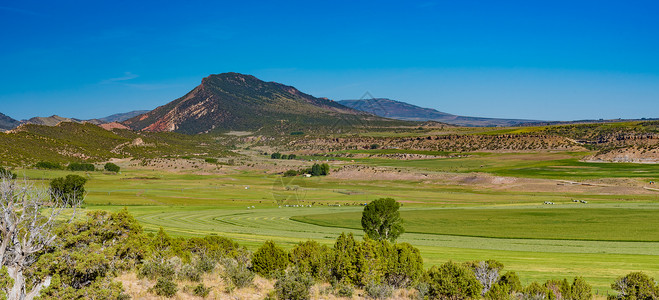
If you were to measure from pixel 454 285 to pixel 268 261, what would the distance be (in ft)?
32.6

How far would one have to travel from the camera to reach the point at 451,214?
6656cm

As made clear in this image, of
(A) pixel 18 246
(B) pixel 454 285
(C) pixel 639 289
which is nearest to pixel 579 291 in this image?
(C) pixel 639 289

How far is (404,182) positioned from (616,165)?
55681 millimetres

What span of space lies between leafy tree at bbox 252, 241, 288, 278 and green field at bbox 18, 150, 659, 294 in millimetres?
11861

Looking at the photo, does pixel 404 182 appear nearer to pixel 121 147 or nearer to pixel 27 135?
pixel 121 147

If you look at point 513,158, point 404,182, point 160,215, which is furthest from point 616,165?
point 160,215

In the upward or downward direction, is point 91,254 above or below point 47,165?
below

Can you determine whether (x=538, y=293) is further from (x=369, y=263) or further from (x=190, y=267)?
(x=190, y=267)

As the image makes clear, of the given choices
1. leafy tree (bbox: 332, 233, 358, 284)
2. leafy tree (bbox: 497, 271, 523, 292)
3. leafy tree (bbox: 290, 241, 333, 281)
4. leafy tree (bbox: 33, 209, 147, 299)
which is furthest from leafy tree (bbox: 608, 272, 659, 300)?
leafy tree (bbox: 33, 209, 147, 299)

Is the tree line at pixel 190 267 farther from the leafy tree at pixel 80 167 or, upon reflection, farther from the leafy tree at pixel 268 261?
the leafy tree at pixel 80 167

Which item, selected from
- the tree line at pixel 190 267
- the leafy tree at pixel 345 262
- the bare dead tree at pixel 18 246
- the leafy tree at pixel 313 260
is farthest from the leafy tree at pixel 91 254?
the leafy tree at pixel 345 262

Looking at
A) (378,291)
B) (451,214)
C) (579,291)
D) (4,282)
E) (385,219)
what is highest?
(4,282)

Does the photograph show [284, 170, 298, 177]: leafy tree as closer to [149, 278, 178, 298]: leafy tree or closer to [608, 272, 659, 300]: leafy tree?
[149, 278, 178, 298]: leafy tree

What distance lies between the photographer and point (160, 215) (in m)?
66.7
